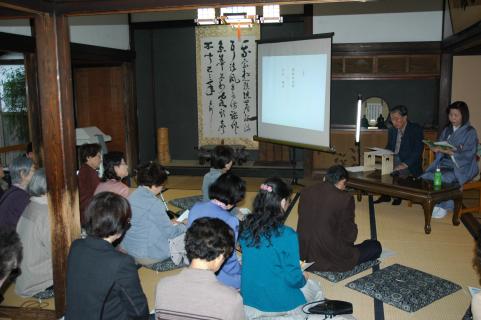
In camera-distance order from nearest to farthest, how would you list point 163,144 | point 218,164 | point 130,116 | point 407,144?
point 218,164 < point 407,144 < point 130,116 < point 163,144

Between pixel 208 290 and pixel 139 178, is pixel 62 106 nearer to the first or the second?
pixel 139 178

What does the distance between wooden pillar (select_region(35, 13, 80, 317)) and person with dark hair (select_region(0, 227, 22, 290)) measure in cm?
117

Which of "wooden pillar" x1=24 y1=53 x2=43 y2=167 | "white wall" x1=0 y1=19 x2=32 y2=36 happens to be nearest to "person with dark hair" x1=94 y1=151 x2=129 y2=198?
"wooden pillar" x1=24 y1=53 x2=43 y2=167

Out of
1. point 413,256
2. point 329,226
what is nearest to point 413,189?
point 413,256

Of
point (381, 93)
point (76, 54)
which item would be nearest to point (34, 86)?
point (76, 54)

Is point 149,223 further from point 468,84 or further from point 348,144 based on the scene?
point 468,84

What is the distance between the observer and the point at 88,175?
422 centimetres

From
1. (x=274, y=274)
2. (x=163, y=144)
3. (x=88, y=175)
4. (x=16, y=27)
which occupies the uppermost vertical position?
(x=16, y=27)

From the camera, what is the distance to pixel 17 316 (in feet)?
10.3

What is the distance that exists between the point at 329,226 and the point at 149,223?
131cm

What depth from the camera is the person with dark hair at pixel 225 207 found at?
9.88 feet

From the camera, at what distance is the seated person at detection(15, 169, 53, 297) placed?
3.16m

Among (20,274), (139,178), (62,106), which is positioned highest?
(62,106)

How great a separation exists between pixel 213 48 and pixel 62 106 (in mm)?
4977
